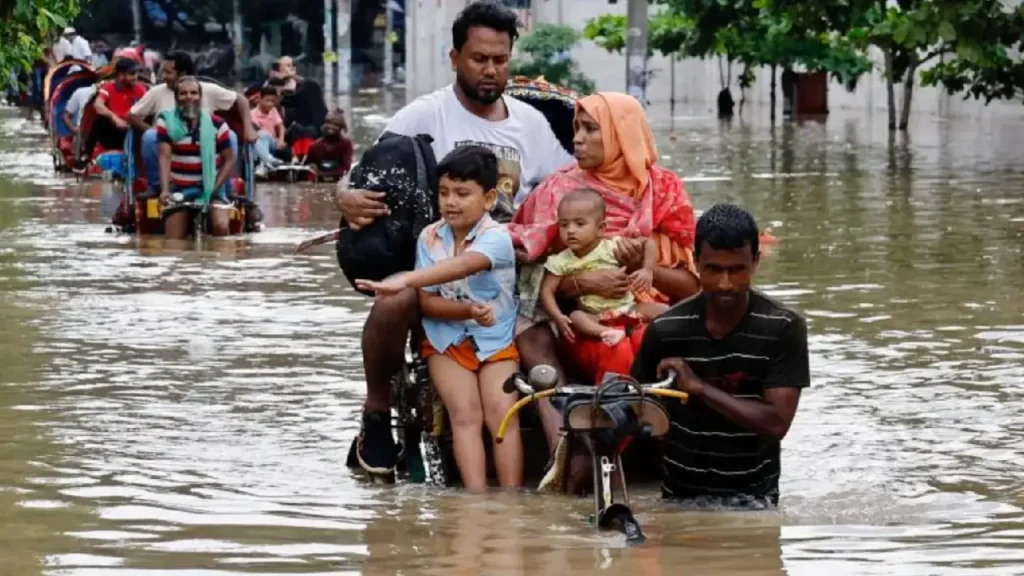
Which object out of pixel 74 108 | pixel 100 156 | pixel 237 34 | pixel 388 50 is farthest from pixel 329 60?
pixel 100 156

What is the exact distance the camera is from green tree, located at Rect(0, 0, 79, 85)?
15961mm

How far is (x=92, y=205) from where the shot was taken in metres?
22.4

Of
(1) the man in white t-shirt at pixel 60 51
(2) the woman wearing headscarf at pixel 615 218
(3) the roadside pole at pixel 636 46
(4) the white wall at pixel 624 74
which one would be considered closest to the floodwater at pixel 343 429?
(2) the woman wearing headscarf at pixel 615 218

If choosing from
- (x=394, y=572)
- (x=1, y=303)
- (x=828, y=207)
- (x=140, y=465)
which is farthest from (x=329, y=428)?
(x=828, y=207)

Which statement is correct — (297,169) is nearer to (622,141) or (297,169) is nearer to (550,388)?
(622,141)

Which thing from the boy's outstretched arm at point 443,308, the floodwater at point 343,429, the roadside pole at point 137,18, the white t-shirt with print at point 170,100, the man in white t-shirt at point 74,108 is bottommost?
the floodwater at point 343,429

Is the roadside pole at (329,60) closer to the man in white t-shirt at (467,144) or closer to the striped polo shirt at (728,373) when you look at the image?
the man in white t-shirt at (467,144)

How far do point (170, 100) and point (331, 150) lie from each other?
290 inches

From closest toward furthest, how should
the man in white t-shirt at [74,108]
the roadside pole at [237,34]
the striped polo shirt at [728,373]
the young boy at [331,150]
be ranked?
1. the striped polo shirt at [728,373]
2. the young boy at [331,150]
3. the man in white t-shirt at [74,108]
4. the roadside pole at [237,34]

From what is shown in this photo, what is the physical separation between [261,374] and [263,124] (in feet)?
52.3

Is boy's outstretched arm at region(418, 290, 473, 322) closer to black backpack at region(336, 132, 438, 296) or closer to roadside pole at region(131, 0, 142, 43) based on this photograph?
black backpack at region(336, 132, 438, 296)

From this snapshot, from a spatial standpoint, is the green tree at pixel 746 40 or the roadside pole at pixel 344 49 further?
the roadside pole at pixel 344 49

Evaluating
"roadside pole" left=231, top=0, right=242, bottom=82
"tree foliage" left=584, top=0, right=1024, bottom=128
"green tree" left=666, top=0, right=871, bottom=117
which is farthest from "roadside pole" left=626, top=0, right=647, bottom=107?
"roadside pole" left=231, top=0, right=242, bottom=82

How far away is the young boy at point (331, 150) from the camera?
2616cm
